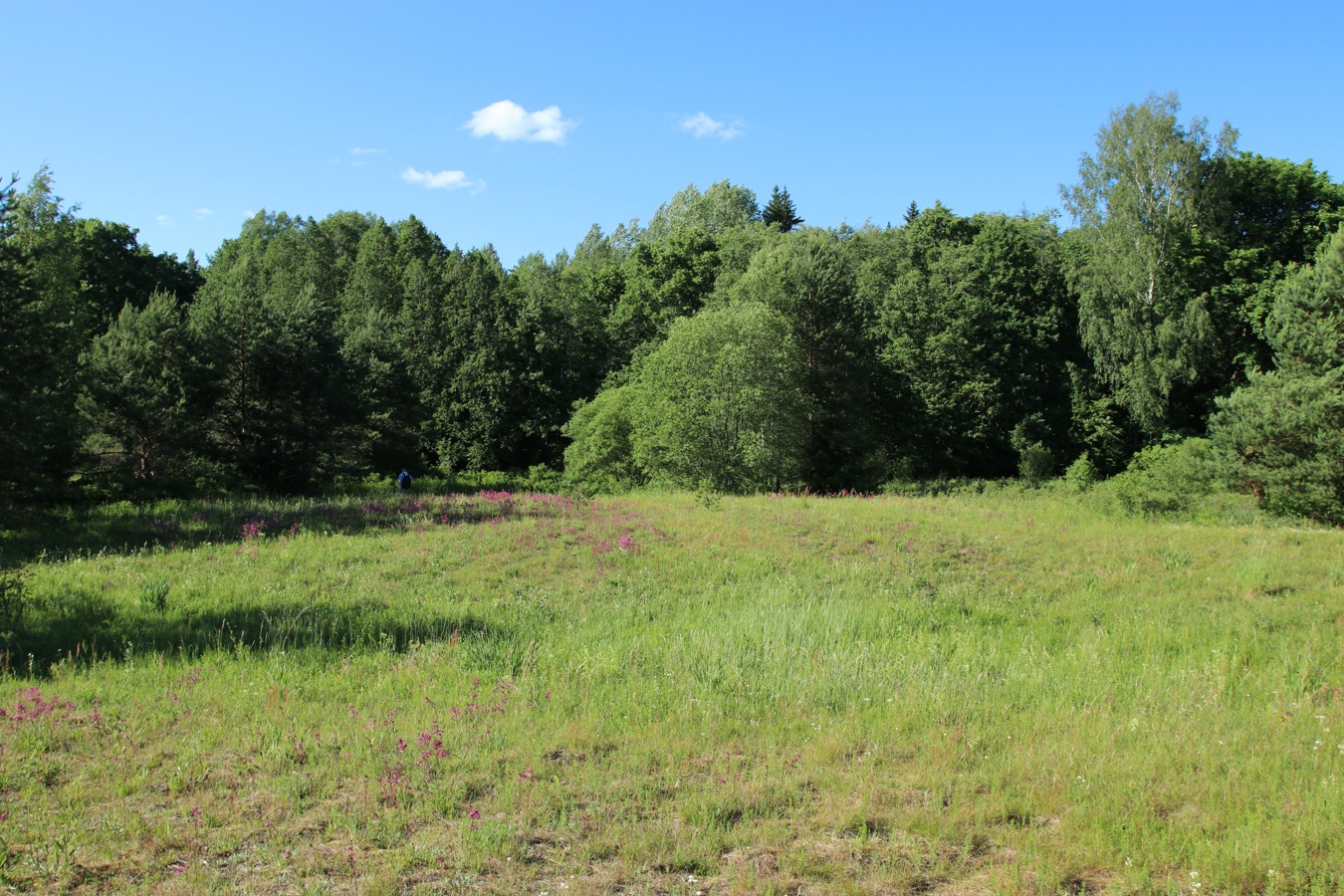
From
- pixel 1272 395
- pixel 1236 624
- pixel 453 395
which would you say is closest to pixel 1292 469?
pixel 1272 395

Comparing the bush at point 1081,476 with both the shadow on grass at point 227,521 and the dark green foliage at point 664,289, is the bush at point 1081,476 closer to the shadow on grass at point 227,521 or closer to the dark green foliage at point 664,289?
the shadow on grass at point 227,521

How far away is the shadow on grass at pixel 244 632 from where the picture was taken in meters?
8.61

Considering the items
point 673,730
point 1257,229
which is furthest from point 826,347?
point 673,730

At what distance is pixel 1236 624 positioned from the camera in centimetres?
1067

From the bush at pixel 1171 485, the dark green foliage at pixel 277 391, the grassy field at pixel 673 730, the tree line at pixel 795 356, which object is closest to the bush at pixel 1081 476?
the tree line at pixel 795 356

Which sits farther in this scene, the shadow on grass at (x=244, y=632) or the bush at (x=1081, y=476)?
the bush at (x=1081, y=476)

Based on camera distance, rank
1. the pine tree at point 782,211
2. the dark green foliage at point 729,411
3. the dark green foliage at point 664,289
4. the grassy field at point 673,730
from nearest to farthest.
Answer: the grassy field at point 673,730, the dark green foliage at point 729,411, the dark green foliage at point 664,289, the pine tree at point 782,211

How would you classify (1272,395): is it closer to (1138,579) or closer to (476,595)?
A: (1138,579)

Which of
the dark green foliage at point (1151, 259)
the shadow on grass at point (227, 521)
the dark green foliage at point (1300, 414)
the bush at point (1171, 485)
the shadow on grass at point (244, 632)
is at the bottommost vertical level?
the shadow on grass at point (244, 632)

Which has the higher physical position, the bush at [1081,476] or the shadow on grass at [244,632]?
the bush at [1081,476]

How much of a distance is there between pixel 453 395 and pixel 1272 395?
4419 cm

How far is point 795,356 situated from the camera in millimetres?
38594

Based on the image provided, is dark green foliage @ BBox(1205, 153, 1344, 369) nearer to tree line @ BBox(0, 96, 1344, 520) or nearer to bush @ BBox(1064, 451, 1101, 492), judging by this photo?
tree line @ BBox(0, 96, 1344, 520)

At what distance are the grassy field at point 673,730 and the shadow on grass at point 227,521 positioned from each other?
8.15 ft
